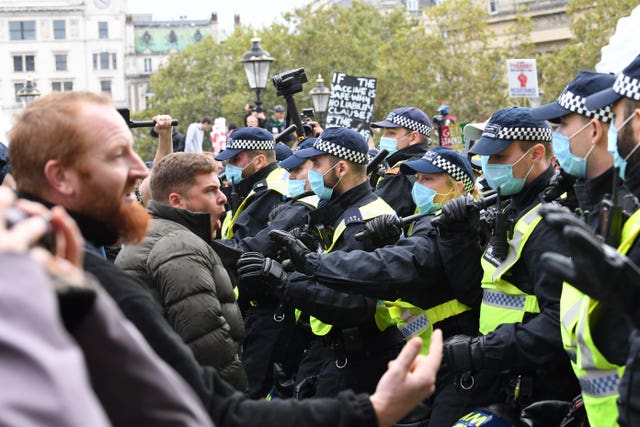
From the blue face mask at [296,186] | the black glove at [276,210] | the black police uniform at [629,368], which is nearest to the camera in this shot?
the black police uniform at [629,368]

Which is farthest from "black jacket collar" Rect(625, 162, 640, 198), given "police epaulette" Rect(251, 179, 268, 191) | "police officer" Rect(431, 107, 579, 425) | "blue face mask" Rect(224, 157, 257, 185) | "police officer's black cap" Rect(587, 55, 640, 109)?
"blue face mask" Rect(224, 157, 257, 185)

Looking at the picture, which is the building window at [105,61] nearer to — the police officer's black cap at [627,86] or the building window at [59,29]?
the building window at [59,29]

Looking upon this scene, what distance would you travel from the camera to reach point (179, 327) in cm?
489

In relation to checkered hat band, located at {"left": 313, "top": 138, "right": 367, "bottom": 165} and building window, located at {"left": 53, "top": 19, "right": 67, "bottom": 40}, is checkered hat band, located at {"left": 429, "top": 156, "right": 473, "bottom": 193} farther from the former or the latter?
building window, located at {"left": 53, "top": 19, "right": 67, "bottom": 40}

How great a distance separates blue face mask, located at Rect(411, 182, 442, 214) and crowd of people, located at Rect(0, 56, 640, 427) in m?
0.01

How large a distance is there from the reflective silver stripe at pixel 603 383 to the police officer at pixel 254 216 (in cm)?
436

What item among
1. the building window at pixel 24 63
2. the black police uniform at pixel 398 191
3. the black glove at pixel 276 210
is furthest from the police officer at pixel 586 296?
the building window at pixel 24 63

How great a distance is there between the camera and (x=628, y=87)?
4.19m

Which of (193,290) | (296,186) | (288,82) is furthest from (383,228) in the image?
(288,82)

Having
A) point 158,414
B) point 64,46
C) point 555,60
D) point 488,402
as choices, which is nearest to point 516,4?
point 555,60

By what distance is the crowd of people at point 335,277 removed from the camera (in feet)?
5.87

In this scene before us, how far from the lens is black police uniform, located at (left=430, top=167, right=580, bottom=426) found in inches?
201

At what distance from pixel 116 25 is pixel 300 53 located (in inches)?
2928

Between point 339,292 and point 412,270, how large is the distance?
0.58 metres
